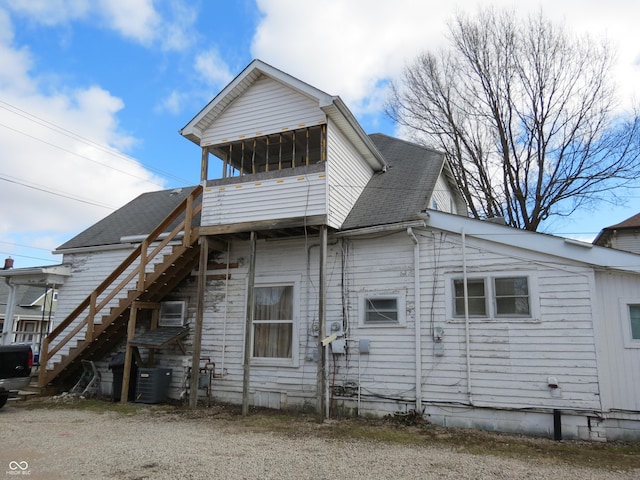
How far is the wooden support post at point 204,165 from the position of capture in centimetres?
1071

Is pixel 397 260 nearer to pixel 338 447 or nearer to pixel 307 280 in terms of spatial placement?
pixel 307 280

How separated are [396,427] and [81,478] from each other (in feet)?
16.9

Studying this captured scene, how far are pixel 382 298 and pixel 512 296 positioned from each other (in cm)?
249

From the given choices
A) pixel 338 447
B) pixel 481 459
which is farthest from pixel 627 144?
pixel 338 447

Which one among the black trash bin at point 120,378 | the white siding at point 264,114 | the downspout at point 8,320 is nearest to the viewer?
the white siding at point 264,114

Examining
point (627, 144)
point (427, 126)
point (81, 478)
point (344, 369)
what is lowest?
point (81, 478)

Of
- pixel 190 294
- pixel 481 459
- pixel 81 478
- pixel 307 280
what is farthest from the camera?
pixel 190 294

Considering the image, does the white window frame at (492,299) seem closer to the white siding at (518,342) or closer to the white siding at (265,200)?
the white siding at (518,342)

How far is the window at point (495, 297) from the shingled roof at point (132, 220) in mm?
9238

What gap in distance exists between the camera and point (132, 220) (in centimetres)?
1484

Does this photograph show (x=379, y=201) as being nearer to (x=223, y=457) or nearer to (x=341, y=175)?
(x=341, y=175)

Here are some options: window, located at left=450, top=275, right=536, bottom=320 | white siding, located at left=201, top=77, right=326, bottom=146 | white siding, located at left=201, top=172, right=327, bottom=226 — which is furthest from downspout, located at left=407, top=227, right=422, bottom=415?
white siding, located at left=201, top=77, right=326, bottom=146

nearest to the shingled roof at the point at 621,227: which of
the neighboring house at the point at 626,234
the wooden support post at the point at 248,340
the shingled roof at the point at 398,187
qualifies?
the neighboring house at the point at 626,234

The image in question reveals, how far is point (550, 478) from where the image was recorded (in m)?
5.32
